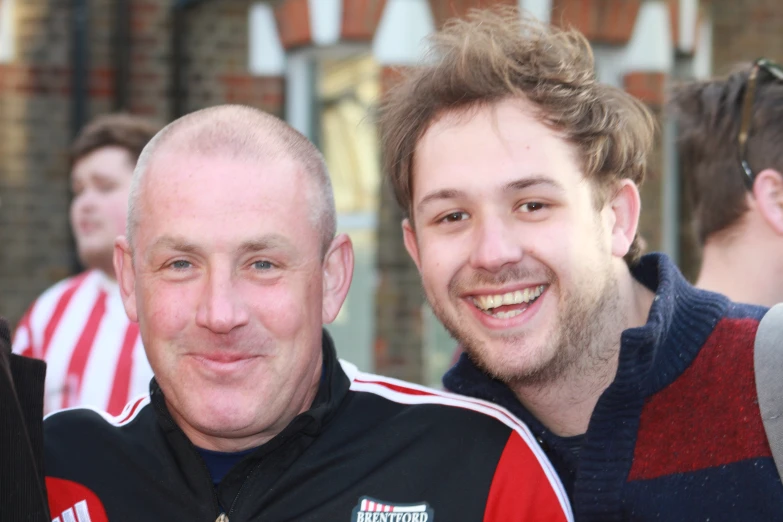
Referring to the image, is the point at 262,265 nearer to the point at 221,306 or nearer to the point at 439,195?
the point at 221,306

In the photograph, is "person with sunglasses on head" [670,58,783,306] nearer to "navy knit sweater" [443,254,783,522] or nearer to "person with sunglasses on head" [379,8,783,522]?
"person with sunglasses on head" [379,8,783,522]

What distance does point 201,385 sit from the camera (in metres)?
2.27

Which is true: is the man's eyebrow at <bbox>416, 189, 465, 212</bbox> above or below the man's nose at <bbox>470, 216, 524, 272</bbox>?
above

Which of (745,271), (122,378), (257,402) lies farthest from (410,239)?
(122,378)

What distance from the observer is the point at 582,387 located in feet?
8.06

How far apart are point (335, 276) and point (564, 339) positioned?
533 mm

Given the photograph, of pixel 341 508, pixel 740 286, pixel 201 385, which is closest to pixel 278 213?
pixel 201 385

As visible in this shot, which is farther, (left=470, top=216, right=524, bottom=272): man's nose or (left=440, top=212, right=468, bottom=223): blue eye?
(left=440, top=212, right=468, bottom=223): blue eye

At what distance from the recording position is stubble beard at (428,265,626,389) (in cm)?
236

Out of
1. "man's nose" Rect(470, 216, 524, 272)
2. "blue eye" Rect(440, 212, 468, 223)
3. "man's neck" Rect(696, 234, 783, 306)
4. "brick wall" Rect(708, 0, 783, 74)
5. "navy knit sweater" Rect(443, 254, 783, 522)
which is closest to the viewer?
"navy knit sweater" Rect(443, 254, 783, 522)

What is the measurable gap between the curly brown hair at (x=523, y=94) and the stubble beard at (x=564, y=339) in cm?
24

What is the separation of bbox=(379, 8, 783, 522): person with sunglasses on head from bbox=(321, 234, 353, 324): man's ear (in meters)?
0.18


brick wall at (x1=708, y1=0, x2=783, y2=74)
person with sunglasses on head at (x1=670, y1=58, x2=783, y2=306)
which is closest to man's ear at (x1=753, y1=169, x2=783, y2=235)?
person with sunglasses on head at (x1=670, y1=58, x2=783, y2=306)

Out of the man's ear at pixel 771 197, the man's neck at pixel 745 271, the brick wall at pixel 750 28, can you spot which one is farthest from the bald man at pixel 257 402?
the brick wall at pixel 750 28
